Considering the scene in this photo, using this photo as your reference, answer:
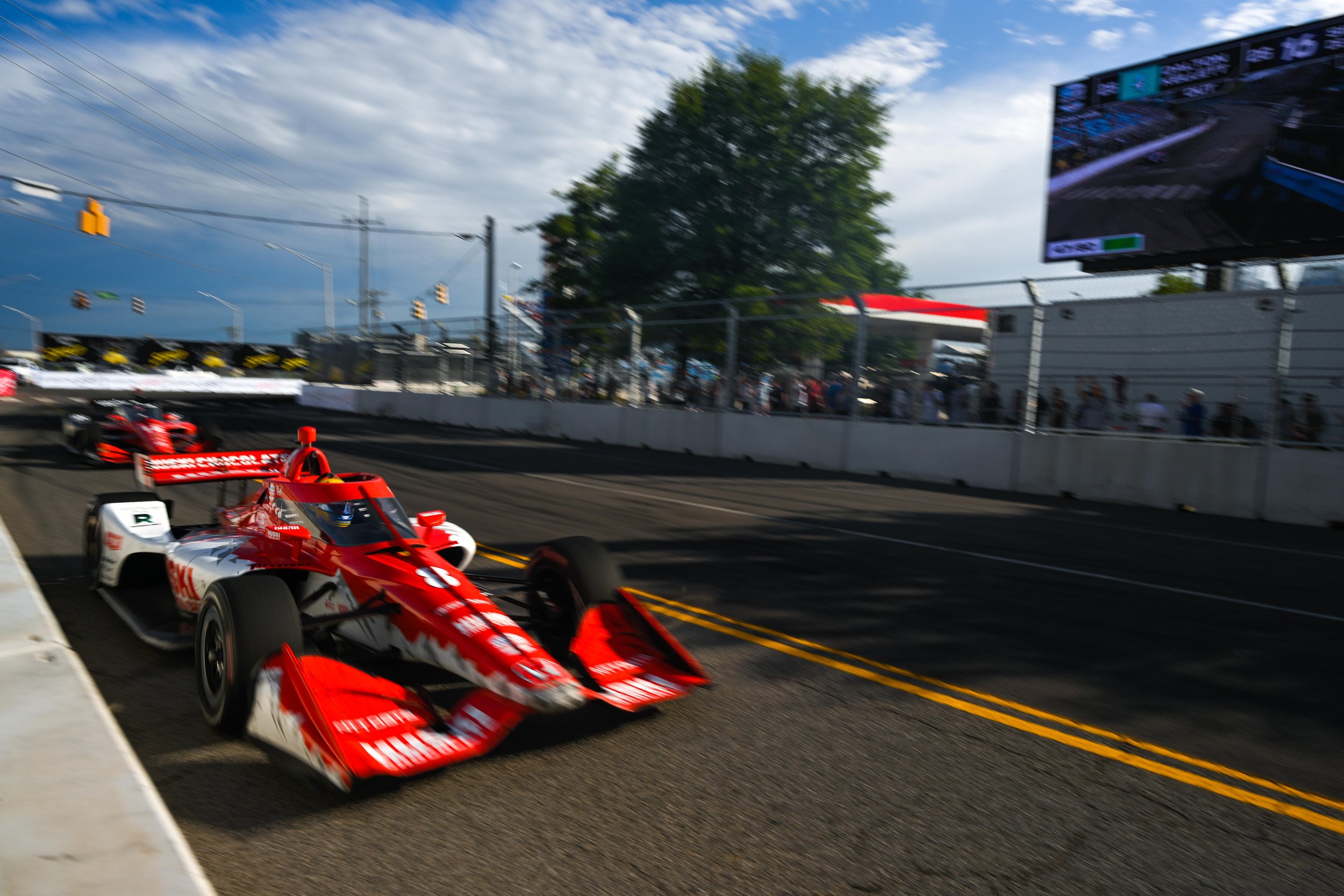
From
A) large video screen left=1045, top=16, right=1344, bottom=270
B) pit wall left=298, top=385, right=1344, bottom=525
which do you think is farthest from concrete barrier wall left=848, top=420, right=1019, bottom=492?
large video screen left=1045, top=16, right=1344, bottom=270

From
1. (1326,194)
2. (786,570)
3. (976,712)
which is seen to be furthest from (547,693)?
(1326,194)

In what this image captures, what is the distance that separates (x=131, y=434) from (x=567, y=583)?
11262mm

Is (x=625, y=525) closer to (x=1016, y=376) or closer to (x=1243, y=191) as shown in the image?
(x=1016, y=376)

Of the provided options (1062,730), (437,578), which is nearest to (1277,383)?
(1062,730)

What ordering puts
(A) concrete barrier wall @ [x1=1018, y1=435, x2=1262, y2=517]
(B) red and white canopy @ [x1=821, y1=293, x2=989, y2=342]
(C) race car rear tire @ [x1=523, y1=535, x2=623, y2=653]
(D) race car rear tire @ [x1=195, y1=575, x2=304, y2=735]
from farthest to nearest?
(B) red and white canopy @ [x1=821, y1=293, x2=989, y2=342] → (A) concrete barrier wall @ [x1=1018, y1=435, x2=1262, y2=517] → (C) race car rear tire @ [x1=523, y1=535, x2=623, y2=653] → (D) race car rear tire @ [x1=195, y1=575, x2=304, y2=735]

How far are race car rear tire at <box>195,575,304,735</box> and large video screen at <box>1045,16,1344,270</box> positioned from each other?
17743 mm

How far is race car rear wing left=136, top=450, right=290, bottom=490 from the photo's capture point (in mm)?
6270

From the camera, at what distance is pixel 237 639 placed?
3.46 metres

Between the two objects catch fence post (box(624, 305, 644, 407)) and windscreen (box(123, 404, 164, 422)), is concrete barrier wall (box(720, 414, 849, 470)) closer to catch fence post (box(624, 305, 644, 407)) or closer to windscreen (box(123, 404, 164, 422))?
catch fence post (box(624, 305, 644, 407))

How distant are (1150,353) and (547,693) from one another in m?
11.0

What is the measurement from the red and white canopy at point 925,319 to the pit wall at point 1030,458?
1.52m

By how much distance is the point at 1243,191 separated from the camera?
52.6 feet

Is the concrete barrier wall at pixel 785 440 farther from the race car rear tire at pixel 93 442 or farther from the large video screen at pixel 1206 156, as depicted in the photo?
the race car rear tire at pixel 93 442

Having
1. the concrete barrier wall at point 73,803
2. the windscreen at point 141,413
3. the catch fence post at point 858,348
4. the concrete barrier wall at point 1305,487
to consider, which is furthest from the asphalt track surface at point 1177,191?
the concrete barrier wall at point 73,803
